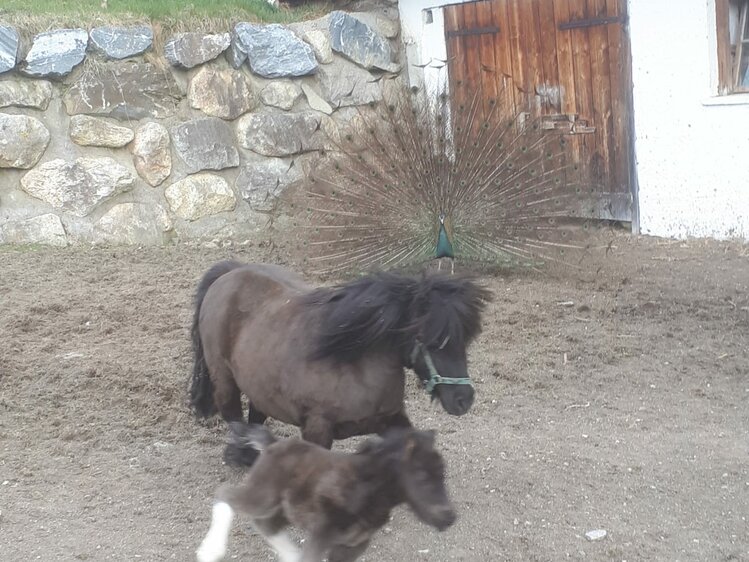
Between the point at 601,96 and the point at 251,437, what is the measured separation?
797 centimetres

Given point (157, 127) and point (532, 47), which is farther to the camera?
point (532, 47)

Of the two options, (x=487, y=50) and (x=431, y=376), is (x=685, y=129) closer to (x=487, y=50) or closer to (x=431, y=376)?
(x=487, y=50)

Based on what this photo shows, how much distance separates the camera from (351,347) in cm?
427

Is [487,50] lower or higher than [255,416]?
higher

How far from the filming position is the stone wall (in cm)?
1054

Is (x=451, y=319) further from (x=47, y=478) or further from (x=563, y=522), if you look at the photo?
(x=47, y=478)

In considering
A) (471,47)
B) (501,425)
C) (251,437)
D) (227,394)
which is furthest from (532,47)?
(251,437)

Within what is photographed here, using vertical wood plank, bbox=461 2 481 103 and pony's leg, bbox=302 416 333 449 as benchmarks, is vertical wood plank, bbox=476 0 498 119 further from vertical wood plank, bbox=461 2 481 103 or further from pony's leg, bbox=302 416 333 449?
pony's leg, bbox=302 416 333 449

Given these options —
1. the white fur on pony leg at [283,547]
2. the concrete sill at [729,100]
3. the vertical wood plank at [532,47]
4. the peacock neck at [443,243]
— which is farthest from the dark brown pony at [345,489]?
the vertical wood plank at [532,47]

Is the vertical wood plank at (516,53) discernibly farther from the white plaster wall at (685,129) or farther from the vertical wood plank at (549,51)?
the white plaster wall at (685,129)

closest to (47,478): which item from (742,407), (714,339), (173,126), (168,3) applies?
(742,407)

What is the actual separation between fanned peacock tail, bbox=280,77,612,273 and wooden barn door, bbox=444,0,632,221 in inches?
67.0

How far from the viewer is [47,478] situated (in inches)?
211

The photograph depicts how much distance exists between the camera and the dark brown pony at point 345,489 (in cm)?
354
